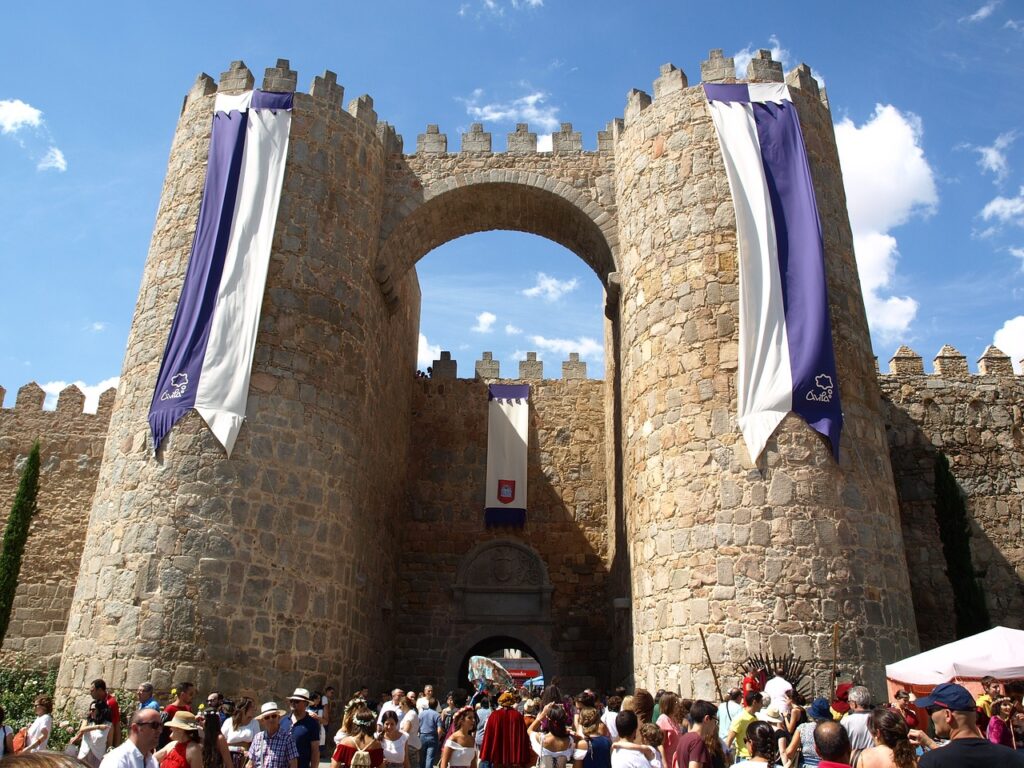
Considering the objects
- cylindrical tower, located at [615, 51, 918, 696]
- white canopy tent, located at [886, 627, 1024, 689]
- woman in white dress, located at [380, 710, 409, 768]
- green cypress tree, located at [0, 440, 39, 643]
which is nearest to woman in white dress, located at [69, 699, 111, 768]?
woman in white dress, located at [380, 710, 409, 768]

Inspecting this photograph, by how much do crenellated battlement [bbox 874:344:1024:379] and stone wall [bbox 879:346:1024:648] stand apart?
0.06 feet

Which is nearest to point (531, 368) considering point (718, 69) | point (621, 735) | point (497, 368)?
point (497, 368)

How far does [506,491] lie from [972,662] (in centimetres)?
1034

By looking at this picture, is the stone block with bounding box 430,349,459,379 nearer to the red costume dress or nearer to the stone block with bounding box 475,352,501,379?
the stone block with bounding box 475,352,501,379

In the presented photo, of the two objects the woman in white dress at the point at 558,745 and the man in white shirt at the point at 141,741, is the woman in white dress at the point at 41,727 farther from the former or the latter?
the woman in white dress at the point at 558,745

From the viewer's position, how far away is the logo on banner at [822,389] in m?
10.8

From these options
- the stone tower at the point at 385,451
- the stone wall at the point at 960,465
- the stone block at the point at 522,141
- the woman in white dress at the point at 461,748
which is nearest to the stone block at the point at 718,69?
the stone tower at the point at 385,451

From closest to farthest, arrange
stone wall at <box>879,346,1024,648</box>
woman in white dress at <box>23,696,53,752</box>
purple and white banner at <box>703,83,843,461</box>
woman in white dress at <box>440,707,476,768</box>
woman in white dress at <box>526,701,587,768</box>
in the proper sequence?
woman in white dress at <box>526,701,587,768</box>, woman in white dress at <box>440,707,476,768</box>, woman in white dress at <box>23,696,53,752</box>, purple and white banner at <box>703,83,843,461</box>, stone wall at <box>879,346,1024,648</box>

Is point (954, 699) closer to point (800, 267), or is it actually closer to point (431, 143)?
point (800, 267)

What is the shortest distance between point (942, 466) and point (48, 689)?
15.9 meters

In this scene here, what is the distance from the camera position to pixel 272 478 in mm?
11352

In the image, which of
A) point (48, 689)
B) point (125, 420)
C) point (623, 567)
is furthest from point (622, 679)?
point (48, 689)

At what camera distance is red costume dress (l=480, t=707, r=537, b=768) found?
6070 mm

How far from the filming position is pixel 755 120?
12461 millimetres
